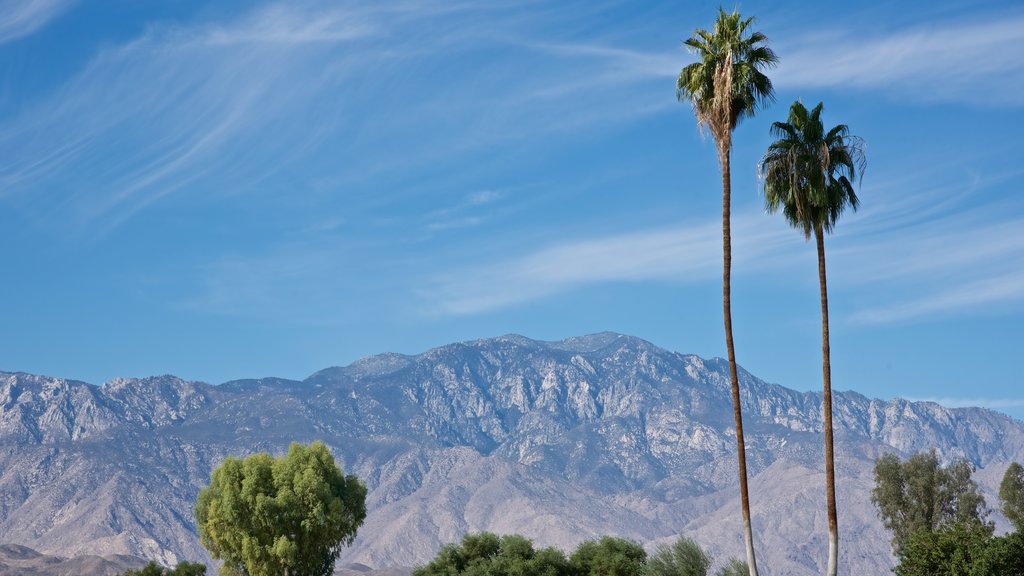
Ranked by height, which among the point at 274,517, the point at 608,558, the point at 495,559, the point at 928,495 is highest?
the point at 928,495

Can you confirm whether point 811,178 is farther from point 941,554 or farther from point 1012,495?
point 1012,495

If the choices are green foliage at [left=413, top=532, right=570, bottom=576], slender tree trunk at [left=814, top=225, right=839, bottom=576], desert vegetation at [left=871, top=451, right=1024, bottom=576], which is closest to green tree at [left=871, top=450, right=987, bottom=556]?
desert vegetation at [left=871, top=451, right=1024, bottom=576]

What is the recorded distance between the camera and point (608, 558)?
97562 millimetres

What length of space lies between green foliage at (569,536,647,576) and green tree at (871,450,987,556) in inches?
1386

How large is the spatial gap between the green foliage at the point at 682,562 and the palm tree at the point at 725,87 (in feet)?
78.2

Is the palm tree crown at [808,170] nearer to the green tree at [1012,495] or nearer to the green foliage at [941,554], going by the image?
the green foliage at [941,554]

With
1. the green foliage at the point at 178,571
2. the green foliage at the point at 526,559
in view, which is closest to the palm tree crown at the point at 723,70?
the green foliage at the point at 526,559

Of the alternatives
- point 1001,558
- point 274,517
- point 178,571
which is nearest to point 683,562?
point 1001,558

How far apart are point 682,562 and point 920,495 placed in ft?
203

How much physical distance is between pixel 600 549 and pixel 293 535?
24.4 m

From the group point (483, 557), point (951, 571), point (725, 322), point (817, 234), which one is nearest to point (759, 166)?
point (817, 234)

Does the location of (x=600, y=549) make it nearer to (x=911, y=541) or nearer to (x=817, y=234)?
(x=911, y=541)

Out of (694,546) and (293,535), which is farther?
(293,535)

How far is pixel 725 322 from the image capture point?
1945 inches
